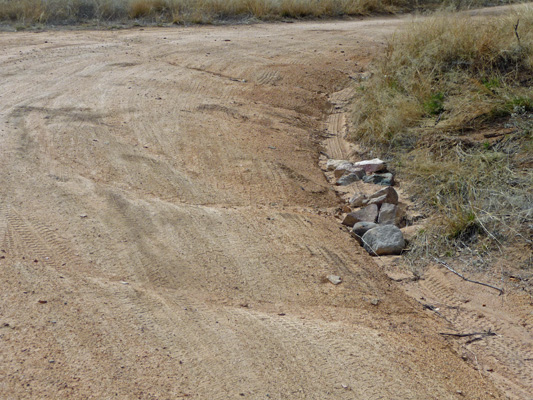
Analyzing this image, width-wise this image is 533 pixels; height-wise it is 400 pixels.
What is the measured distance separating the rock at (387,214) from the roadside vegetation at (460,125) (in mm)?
313

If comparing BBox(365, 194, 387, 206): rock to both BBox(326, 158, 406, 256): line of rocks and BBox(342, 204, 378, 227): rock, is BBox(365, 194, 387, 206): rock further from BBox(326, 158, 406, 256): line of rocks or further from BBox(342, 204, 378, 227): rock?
BBox(342, 204, 378, 227): rock

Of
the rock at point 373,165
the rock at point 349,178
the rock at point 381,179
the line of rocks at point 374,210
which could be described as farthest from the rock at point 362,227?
the rock at point 373,165

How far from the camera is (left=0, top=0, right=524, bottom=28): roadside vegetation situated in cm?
1291

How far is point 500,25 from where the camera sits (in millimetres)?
7926

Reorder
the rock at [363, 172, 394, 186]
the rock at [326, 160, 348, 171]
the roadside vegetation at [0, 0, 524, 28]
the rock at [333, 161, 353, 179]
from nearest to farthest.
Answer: the rock at [363, 172, 394, 186], the rock at [333, 161, 353, 179], the rock at [326, 160, 348, 171], the roadside vegetation at [0, 0, 524, 28]

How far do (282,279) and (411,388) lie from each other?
1.26 meters

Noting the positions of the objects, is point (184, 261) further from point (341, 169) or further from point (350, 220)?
point (341, 169)

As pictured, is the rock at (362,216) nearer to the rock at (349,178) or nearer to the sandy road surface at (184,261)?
the sandy road surface at (184,261)

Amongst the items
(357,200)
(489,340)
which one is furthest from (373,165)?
(489,340)

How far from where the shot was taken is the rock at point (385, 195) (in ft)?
17.8

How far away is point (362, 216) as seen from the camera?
17.3 ft

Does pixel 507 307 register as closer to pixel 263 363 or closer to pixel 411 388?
pixel 411 388

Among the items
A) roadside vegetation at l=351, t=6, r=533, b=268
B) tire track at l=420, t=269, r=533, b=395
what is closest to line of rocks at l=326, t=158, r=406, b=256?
roadside vegetation at l=351, t=6, r=533, b=268

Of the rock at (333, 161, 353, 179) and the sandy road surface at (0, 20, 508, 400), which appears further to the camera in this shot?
the rock at (333, 161, 353, 179)
